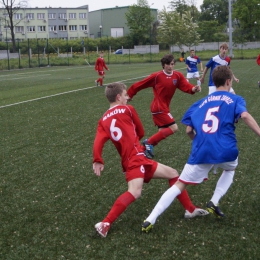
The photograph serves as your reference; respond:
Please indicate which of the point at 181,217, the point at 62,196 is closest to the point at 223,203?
the point at 181,217

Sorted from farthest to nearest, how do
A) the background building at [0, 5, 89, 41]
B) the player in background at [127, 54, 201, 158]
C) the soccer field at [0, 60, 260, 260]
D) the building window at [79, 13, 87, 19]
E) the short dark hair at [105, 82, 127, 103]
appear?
the building window at [79, 13, 87, 19]
the background building at [0, 5, 89, 41]
the player in background at [127, 54, 201, 158]
the short dark hair at [105, 82, 127, 103]
the soccer field at [0, 60, 260, 260]

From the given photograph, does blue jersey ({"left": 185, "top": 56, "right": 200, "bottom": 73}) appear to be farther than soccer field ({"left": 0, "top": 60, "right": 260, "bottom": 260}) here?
Yes

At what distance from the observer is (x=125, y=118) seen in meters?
4.45

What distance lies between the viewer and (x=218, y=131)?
420 centimetres

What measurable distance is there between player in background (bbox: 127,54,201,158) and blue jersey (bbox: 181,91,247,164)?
2.83 meters

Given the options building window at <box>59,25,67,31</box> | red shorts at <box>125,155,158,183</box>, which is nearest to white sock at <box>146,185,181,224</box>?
red shorts at <box>125,155,158,183</box>

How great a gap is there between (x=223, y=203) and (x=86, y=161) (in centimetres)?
287

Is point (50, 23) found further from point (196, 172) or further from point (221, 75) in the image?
point (196, 172)

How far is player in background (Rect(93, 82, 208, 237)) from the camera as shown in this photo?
4.33 m

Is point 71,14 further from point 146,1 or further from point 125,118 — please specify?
point 125,118

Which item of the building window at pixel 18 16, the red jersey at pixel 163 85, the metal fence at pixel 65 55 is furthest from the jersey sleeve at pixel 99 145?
the building window at pixel 18 16

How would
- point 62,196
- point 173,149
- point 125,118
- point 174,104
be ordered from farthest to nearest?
point 174,104
point 173,149
point 62,196
point 125,118

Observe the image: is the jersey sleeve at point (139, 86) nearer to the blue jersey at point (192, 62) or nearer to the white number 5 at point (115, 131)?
the white number 5 at point (115, 131)

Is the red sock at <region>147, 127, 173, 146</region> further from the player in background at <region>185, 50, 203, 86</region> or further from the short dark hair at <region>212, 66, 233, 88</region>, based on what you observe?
the player in background at <region>185, 50, 203, 86</region>
